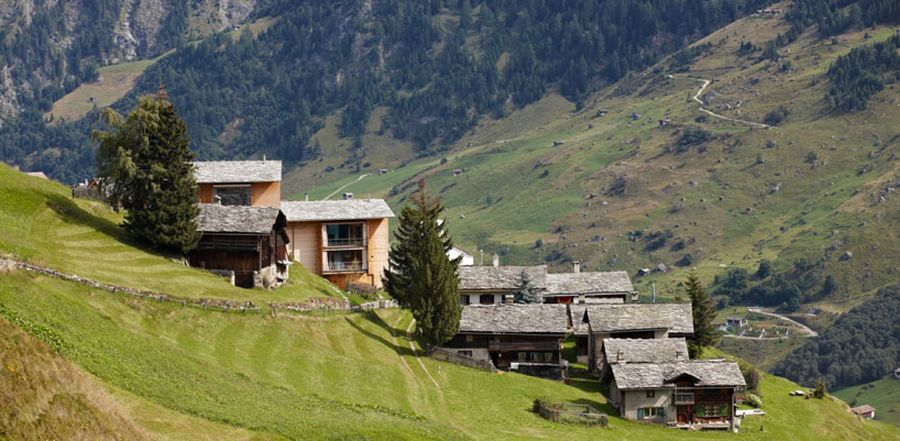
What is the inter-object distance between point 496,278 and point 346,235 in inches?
612

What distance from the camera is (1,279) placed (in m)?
74.3

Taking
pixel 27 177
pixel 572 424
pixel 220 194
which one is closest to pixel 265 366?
pixel 572 424

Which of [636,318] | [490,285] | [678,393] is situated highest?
[490,285]

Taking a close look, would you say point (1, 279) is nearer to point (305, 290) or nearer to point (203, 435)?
point (203, 435)

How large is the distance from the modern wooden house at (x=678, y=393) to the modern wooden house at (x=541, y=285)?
21.6 meters

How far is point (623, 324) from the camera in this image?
119188 mm

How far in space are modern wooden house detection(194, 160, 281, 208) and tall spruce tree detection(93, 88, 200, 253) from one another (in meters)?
18.8

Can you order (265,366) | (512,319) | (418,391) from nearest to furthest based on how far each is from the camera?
(265,366), (418,391), (512,319)

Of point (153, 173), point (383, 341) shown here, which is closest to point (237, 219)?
point (153, 173)

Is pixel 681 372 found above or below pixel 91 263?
→ below

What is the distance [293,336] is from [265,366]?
10077 millimetres

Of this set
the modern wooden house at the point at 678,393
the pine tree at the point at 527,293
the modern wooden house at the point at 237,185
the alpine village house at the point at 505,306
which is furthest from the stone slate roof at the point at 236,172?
the modern wooden house at the point at 678,393

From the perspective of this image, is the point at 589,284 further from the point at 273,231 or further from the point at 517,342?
the point at 273,231

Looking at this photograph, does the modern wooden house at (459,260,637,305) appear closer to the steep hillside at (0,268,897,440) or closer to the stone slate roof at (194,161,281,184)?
the steep hillside at (0,268,897,440)
